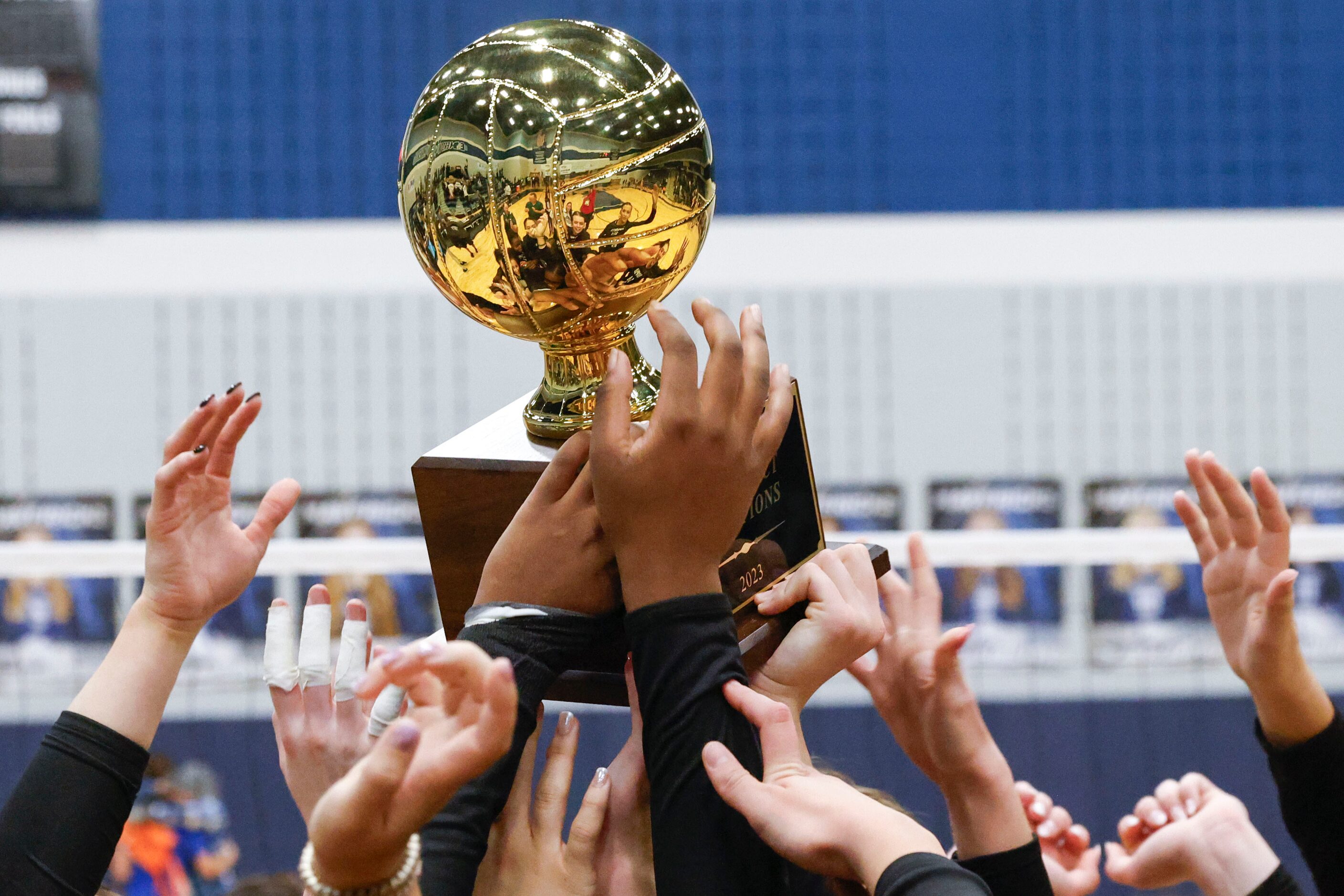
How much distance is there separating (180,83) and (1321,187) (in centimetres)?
292

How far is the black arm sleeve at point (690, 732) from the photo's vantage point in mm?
608

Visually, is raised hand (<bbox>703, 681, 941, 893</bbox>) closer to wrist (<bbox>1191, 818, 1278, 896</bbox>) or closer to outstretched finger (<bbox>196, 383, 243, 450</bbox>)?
outstretched finger (<bbox>196, 383, 243, 450</bbox>)

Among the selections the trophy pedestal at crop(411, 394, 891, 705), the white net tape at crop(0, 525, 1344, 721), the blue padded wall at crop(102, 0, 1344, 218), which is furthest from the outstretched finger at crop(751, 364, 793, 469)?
the blue padded wall at crop(102, 0, 1344, 218)

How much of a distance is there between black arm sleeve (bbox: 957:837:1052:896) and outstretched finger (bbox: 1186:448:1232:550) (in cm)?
33

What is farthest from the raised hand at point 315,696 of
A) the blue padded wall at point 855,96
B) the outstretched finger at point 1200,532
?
the blue padded wall at point 855,96

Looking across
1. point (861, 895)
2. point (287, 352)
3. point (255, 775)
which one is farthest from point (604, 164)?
point (287, 352)

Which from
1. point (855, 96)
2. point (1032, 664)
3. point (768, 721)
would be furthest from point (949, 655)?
point (855, 96)

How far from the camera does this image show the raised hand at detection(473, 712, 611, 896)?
0.68 m

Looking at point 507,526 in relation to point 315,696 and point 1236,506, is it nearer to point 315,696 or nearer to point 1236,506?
point 315,696

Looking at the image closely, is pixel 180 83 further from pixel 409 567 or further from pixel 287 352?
pixel 409 567

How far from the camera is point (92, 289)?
317 cm

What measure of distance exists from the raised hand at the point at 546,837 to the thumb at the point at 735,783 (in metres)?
0.12

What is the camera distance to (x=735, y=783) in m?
0.59

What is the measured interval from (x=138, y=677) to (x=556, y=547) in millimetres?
277
